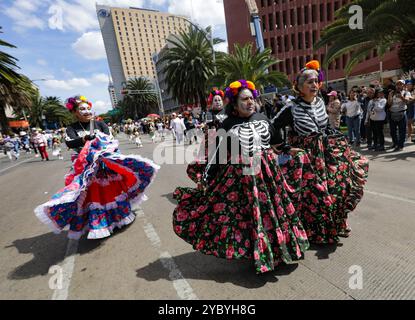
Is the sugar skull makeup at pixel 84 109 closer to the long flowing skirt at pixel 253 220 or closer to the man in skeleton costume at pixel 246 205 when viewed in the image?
the man in skeleton costume at pixel 246 205

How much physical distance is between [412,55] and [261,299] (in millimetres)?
11679

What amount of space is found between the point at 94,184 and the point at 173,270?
1772mm

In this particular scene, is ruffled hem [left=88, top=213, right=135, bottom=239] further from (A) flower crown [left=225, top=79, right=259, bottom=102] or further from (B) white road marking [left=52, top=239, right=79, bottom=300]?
(A) flower crown [left=225, top=79, right=259, bottom=102]

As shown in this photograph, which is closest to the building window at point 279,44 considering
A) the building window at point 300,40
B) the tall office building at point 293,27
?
the tall office building at point 293,27

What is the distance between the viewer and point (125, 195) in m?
3.87

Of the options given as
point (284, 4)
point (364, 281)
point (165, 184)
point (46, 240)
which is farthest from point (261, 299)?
point (284, 4)

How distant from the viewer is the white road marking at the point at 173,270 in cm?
232

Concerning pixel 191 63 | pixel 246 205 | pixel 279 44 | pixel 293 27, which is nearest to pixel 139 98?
pixel 279 44

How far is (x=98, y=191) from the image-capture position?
11.9 feet

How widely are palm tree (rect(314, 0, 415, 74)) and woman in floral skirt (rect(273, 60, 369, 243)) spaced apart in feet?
28.4

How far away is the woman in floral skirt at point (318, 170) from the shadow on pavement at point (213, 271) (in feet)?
1.99

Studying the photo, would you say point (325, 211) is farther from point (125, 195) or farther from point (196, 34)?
point (196, 34)

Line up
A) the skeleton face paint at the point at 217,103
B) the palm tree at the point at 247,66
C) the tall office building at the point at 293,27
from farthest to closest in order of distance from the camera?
the tall office building at the point at 293,27 → the palm tree at the point at 247,66 → the skeleton face paint at the point at 217,103

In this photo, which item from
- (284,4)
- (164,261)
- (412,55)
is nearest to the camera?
(164,261)
